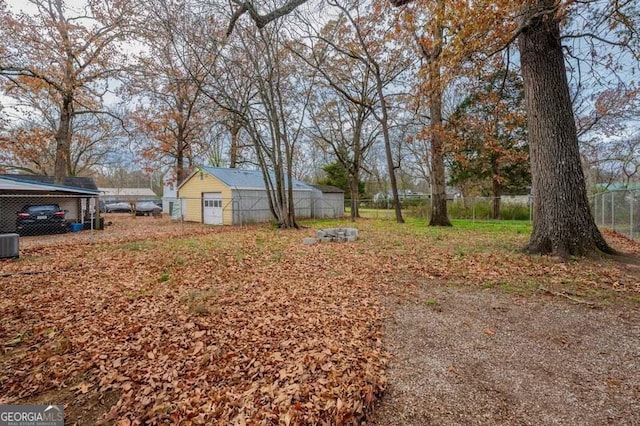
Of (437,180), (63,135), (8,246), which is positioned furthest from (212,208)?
(437,180)

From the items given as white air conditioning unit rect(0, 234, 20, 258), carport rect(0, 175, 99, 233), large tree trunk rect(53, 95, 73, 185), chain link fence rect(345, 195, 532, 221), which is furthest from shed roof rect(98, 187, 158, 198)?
chain link fence rect(345, 195, 532, 221)

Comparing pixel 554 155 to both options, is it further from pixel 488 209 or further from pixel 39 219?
pixel 39 219

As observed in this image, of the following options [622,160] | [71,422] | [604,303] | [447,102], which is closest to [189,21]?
[71,422]

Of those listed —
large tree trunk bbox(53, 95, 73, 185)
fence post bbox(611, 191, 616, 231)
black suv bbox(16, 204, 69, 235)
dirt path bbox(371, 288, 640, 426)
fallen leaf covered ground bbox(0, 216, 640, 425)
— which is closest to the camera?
dirt path bbox(371, 288, 640, 426)

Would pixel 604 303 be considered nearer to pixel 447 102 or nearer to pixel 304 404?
pixel 304 404

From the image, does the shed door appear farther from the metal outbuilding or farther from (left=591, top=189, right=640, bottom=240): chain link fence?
(left=591, top=189, right=640, bottom=240): chain link fence

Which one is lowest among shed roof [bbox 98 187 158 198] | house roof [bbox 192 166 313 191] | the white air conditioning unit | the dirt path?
the dirt path

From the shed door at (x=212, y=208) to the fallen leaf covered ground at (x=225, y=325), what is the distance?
1054 cm

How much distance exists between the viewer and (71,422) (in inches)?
83.2

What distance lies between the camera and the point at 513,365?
101 inches

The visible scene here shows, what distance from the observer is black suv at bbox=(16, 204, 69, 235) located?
1191 cm

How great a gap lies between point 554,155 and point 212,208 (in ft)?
54.8

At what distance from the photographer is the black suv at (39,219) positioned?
11.9 m

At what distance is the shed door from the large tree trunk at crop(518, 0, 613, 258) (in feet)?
50.7
